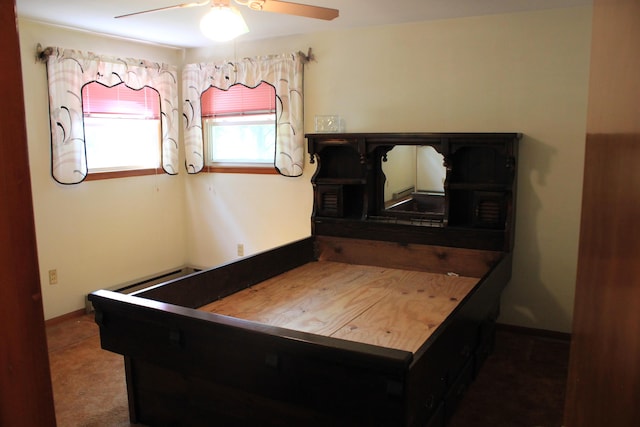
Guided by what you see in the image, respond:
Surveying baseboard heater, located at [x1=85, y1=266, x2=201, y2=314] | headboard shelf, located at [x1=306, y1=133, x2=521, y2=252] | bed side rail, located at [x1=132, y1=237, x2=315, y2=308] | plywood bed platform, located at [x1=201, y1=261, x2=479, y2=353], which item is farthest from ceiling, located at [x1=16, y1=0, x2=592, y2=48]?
baseboard heater, located at [x1=85, y1=266, x2=201, y2=314]

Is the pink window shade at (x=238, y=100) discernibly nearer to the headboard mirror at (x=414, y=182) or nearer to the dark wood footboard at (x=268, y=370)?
the headboard mirror at (x=414, y=182)

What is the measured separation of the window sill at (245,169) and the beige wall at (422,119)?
68mm

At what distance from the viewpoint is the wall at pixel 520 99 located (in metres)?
3.47

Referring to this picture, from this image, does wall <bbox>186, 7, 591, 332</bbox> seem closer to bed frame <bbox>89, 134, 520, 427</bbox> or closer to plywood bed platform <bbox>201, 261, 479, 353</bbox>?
bed frame <bbox>89, 134, 520, 427</bbox>

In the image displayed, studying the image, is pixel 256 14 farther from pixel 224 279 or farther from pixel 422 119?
pixel 224 279

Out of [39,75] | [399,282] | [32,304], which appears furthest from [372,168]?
[32,304]

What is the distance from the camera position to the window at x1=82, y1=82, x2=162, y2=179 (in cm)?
428

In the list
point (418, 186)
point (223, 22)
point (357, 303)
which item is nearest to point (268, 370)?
point (357, 303)

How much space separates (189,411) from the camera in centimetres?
237

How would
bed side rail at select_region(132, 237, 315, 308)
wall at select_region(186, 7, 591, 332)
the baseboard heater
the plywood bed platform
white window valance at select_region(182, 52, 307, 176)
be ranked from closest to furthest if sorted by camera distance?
the plywood bed platform
bed side rail at select_region(132, 237, 315, 308)
wall at select_region(186, 7, 591, 332)
white window valance at select_region(182, 52, 307, 176)
the baseboard heater

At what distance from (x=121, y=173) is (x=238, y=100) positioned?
123cm

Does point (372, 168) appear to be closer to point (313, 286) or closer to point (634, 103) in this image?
point (313, 286)

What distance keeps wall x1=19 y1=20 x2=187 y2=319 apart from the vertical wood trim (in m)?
3.65

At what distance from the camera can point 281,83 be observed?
14.5 feet
